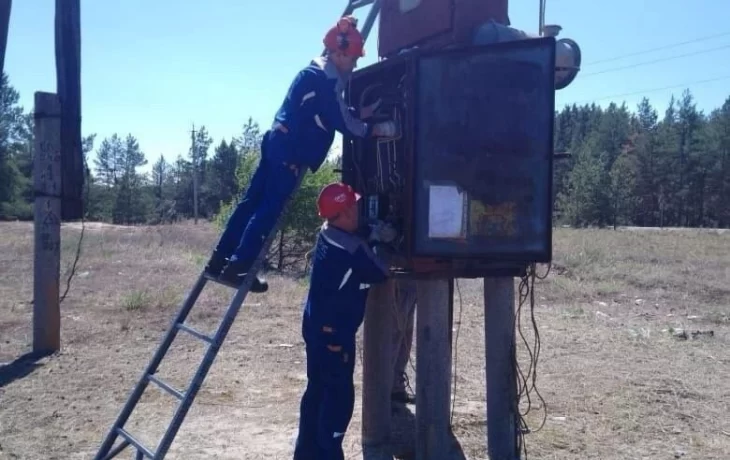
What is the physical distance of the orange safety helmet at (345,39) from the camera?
15.4ft

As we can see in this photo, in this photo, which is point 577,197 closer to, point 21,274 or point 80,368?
point 21,274

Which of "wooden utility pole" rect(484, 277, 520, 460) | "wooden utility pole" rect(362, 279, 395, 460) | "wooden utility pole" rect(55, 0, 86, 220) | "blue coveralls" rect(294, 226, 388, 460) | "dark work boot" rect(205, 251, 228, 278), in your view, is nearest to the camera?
"blue coveralls" rect(294, 226, 388, 460)

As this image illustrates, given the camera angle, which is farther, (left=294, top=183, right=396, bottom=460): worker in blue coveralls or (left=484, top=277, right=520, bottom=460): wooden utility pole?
(left=484, top=277, right=520, bottom=460): wooden utility pole

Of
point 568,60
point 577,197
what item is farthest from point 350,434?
point 577,197

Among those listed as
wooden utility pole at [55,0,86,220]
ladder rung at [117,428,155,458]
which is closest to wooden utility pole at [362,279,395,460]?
ladder rung at [117,428,155,458]

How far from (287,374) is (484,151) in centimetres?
382

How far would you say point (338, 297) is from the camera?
4.59 meters

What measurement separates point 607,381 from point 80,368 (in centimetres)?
519

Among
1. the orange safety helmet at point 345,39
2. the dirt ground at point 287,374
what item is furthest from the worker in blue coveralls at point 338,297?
the dirt ground at point 287,374

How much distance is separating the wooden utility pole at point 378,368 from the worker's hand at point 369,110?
123cm

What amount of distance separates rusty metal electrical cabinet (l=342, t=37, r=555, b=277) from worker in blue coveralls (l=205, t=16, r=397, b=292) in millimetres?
324

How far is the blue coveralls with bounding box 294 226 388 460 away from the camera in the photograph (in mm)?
4570

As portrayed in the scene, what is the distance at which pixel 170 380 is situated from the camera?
23.8 ft

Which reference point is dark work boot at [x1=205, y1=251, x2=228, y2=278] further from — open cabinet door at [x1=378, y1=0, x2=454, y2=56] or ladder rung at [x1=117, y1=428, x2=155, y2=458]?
open cabinet door at [x1=378, y1=0, x2=454, y2=56]
